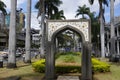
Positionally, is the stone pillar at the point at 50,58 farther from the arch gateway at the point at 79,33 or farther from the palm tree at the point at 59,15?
the palm tree at the point at 59,15

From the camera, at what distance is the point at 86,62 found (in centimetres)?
1947

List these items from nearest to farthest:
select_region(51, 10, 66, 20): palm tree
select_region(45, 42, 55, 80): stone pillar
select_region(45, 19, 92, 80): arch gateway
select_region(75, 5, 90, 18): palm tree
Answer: select_region(45, 19, 92, 80): arch gateway → select_region(45, 42, 55, 80): stone pillar → select_region(51, 10, 66, 20): palm tree → select_region(75, 5, 90, 18): palm tree

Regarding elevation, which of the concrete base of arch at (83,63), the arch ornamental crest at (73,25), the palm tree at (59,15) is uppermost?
the palm tree at (59,15)

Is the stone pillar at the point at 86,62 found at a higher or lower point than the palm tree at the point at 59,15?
lower

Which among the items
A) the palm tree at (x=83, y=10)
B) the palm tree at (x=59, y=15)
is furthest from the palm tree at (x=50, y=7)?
the palm tree at (x=83, y=10)

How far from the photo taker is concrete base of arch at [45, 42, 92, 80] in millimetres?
19297

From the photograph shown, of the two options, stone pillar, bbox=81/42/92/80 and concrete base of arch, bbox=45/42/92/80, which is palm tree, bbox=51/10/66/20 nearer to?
concrete base of arch, bbox=45/42/92/80

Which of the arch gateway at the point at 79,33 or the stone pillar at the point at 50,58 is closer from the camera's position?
the arch gateway at the point at 79,33

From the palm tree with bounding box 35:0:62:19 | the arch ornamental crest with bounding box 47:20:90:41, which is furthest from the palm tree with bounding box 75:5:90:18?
the arch ornamental crest with bounding box 47:20:90:41

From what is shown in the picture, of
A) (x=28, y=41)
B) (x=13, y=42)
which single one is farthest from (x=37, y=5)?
(x=13, y=42)

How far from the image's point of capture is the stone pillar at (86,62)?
19281 millimetres

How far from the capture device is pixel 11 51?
83.1 ft

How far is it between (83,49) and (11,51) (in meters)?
8.41

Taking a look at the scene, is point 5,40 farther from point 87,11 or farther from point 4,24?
point 87,11
